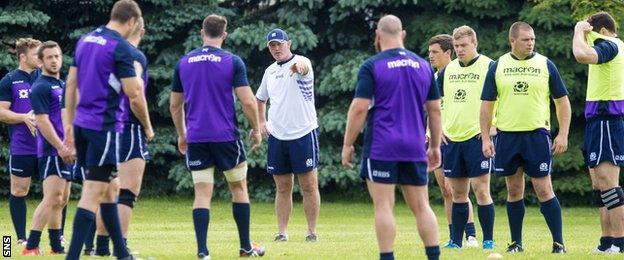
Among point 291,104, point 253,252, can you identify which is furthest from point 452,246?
point 253,252

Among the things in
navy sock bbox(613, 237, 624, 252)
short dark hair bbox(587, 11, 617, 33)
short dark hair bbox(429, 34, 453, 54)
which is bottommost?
navy sock bbox(613, 237, 624, 252)

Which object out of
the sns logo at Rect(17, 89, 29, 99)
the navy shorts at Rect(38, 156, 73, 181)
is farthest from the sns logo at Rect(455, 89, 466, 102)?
the sns logo at Rect(17, 89, 29, 99)

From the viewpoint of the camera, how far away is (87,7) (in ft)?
85.6

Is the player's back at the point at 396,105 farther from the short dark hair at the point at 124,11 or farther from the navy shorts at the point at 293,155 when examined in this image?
the navy shorts at the point at 293,155

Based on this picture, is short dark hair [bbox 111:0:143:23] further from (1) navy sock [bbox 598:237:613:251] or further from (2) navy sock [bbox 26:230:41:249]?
(1) navy sock [bbox 598:237:613:251]

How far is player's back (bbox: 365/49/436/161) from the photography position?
33.2ft

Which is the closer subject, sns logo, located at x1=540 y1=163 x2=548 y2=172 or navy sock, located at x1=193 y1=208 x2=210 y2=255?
navy sock, located at x1=193 y1=208 x2=210 y2=255

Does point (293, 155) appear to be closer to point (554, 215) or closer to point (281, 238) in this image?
point (281, 238)

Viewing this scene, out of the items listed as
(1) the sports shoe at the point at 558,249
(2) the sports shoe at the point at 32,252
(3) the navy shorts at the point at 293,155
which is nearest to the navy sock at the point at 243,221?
(2) the sports shoe at the point at 32,252

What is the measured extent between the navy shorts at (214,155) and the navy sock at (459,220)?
3164 millimetres

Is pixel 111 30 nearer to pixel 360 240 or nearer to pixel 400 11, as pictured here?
pixel 360 240

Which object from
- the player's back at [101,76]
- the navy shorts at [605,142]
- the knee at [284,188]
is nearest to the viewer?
the player's back at [101,76]

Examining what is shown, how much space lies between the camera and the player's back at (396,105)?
1012cm

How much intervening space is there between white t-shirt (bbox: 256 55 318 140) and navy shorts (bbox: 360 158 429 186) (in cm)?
476
